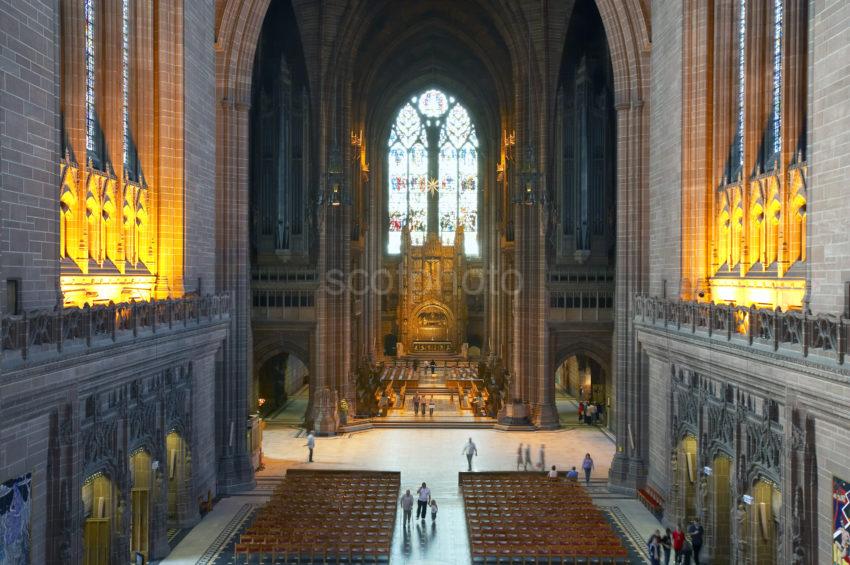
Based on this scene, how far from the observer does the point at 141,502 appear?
19.9 metres

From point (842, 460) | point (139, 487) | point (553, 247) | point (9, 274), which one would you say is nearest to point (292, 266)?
point (553, 247)

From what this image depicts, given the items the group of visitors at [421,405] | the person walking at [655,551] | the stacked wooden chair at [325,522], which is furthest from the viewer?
the group of visitors at [421,405]

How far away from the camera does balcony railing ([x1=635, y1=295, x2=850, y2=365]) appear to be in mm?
12805

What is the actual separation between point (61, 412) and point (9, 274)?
9.05 feet

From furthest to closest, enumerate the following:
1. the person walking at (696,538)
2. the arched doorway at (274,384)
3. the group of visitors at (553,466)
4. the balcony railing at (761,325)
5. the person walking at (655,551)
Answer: the arched doorway at (274,384) < the group of visitors at (553,466) < the person walking at (696,538) < the person walking at (655,551) < the balcony railing at (761,325)

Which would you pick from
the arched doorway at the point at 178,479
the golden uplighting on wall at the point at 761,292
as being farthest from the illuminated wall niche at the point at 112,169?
the golden uplighting on wall at the point at 761,292

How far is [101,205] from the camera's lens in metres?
18.7

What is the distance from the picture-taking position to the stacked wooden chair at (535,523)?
62.8ft

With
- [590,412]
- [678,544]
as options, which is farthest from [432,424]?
[678,544]

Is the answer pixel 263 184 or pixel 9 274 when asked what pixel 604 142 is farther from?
pixel 9 274

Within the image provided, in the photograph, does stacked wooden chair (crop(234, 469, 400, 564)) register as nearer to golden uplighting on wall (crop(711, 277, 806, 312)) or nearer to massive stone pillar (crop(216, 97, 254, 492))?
massive stone pillar (crop(216, 97, 254, 492))

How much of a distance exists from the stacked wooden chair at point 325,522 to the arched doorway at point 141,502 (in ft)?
7.74

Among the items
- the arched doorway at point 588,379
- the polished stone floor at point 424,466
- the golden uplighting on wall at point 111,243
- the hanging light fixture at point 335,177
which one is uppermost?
the hanging light fixture at point 335,177

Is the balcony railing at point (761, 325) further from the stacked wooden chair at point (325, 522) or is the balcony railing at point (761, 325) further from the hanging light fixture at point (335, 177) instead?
the hanging light fixture at point (335, 177)
